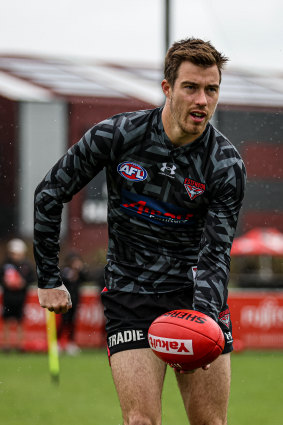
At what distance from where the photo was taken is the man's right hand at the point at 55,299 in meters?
3.91

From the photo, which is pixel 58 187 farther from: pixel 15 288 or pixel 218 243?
pixel 15 288

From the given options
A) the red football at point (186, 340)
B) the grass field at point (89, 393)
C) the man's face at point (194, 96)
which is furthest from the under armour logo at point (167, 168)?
the grass field at point (89, 393)

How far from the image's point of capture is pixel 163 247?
3914 millimetres

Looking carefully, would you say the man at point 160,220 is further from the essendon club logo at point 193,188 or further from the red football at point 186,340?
the red football at point 186,340

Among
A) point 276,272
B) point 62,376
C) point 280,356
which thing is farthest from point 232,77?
point 276,272

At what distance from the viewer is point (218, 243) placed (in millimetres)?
3725

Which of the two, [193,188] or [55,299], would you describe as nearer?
[193,188]

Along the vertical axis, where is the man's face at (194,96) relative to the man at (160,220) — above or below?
above

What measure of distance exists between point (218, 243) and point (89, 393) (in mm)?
6418

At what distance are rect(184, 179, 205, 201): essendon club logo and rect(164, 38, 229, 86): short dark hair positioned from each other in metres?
0.48

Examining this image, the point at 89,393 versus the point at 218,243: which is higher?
the point at 218,243

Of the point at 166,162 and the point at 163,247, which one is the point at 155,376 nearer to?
the point at 163,247

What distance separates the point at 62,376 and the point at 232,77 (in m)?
4.94

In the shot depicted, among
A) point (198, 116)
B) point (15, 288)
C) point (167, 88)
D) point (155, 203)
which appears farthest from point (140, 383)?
point (15, 288)
